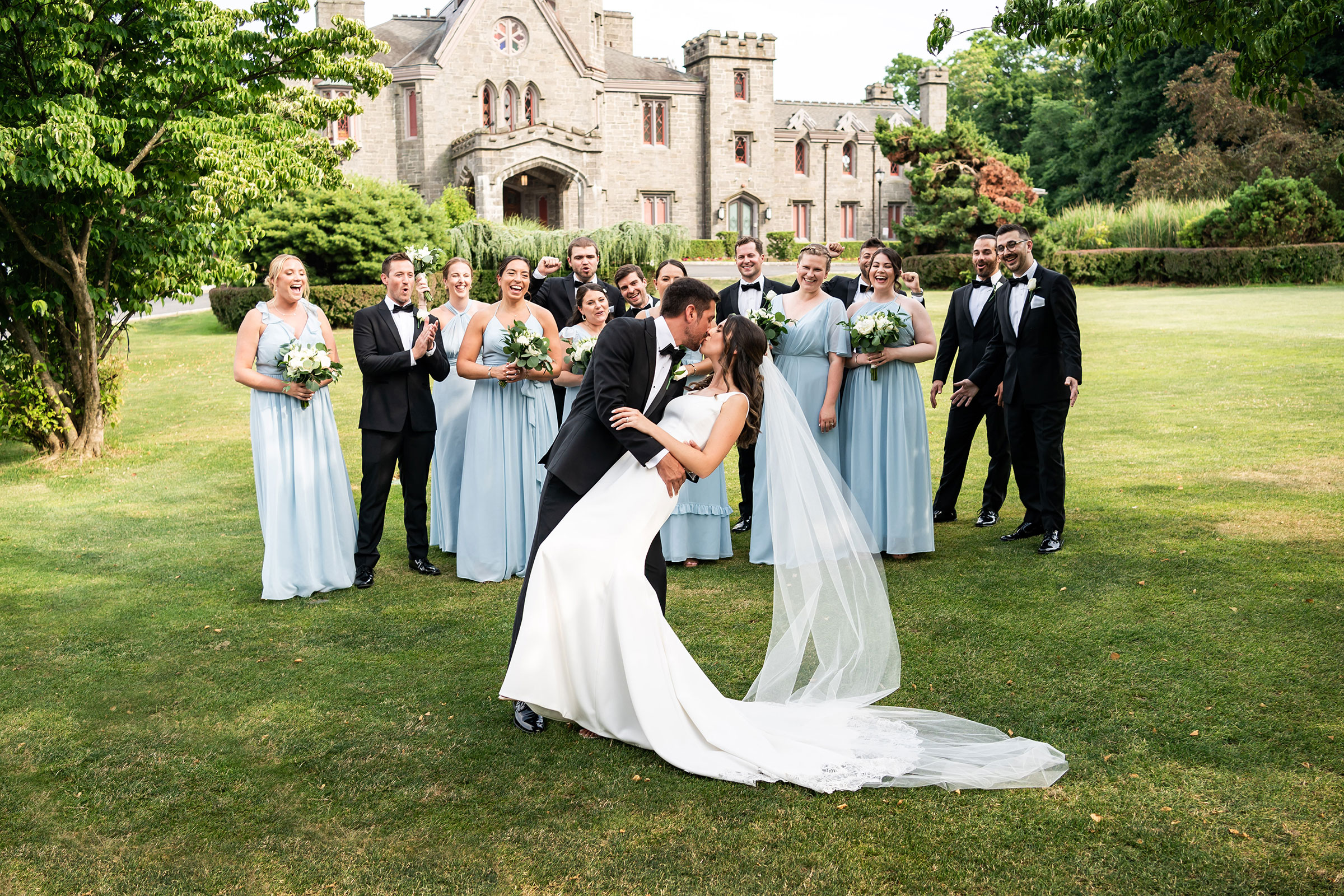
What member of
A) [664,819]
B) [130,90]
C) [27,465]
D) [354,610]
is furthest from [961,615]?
[27,465]

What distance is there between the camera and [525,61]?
52.1 m

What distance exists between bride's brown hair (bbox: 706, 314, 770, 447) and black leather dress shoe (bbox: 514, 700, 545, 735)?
1.71 meters

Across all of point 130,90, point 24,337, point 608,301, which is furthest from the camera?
point 24,337

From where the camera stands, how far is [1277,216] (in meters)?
33.8

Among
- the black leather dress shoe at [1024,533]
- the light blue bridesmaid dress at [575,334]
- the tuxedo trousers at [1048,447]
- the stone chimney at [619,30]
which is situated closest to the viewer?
the light blue bridesmaid dress at [575,334]

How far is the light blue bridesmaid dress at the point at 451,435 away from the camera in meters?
8.51

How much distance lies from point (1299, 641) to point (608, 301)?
17.0 feet

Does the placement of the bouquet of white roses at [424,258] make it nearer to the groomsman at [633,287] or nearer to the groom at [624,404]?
the groomsman at [633,287]

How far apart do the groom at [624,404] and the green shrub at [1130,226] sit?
35518 mm

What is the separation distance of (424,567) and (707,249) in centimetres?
4562

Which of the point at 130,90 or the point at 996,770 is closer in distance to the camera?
the point at 996,770

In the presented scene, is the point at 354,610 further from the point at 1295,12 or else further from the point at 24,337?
the point at 24,337

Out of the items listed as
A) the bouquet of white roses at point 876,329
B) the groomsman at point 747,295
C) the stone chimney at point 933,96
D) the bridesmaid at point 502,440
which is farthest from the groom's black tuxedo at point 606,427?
the stone chimney at point 933,96

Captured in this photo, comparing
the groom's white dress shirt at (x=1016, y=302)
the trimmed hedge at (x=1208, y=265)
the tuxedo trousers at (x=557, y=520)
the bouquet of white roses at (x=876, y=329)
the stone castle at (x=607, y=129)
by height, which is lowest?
the tuxedo trousers at (x=557, y=520)
